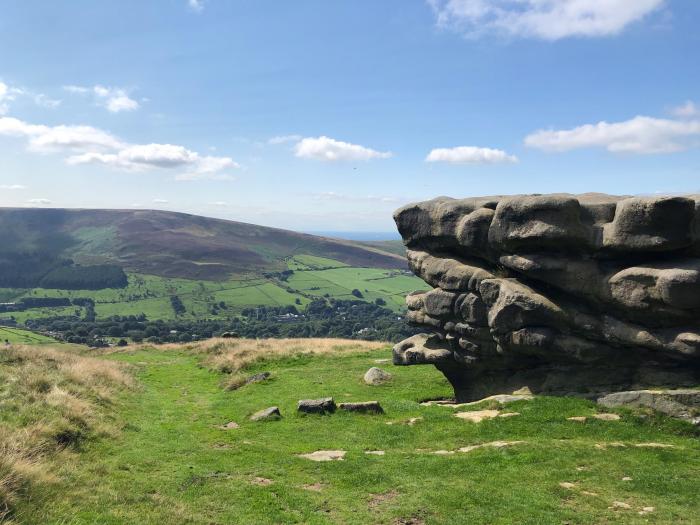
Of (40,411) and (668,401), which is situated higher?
(668,401)

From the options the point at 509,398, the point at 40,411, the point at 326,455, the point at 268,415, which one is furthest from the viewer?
the point at 268,415

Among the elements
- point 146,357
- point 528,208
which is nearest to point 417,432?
point 528,208

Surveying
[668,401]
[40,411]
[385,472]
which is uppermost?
[668,401]

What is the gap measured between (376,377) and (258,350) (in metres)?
17.8

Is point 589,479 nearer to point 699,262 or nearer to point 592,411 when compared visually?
point 592,411

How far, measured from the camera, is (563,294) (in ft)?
91.9

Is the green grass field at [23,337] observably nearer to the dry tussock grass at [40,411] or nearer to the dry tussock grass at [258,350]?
the dry tussock grass at [258,350]

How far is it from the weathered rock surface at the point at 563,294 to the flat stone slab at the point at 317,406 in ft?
25.9

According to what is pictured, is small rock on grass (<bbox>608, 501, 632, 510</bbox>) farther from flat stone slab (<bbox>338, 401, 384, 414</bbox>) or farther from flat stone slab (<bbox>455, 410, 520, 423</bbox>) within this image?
flat stone slab (<bbox>338, 401, 384, 414</bbox>)

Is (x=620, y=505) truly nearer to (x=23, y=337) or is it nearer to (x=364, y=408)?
(x=364, y=408)

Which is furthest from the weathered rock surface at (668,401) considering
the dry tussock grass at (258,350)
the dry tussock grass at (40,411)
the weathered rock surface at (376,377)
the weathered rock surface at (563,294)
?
the dry tussock grass at (258,350)

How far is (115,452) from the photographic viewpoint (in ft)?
69.9

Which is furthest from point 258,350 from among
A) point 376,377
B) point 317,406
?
point 317,406

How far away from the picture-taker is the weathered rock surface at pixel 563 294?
23.8 m
